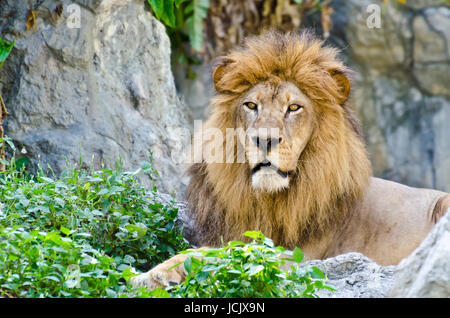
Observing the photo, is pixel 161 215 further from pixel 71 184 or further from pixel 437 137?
pixel 437 137

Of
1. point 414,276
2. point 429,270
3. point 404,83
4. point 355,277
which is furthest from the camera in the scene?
point 404,83

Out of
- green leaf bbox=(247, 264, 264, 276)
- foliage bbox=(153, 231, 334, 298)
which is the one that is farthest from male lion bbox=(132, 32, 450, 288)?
green leaf bbox=(247, 264, 264, 276)

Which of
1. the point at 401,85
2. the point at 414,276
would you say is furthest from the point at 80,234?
the point at 401,85

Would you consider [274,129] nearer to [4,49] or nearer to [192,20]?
[4,49]

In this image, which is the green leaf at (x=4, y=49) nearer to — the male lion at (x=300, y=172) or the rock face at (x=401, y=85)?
the male lion at (x=300, y=172)

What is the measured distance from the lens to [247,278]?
3645mm

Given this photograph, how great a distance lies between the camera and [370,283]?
4.13 m

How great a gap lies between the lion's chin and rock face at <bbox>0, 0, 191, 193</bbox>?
2.19 m

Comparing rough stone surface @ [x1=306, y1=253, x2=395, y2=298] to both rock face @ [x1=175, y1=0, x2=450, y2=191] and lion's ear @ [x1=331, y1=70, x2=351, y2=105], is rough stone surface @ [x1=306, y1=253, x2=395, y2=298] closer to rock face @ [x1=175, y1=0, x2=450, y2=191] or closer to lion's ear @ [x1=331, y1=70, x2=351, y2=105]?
lion's ear @ [x1=331, y1=70, x2=351, y2=105]

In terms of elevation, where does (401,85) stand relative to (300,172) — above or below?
above

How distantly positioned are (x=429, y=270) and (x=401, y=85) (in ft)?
30.4

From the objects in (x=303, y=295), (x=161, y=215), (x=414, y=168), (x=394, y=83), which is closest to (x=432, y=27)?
(x=394, y=83)

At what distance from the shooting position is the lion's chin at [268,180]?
15.4 feet

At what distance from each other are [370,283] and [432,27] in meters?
8.45
